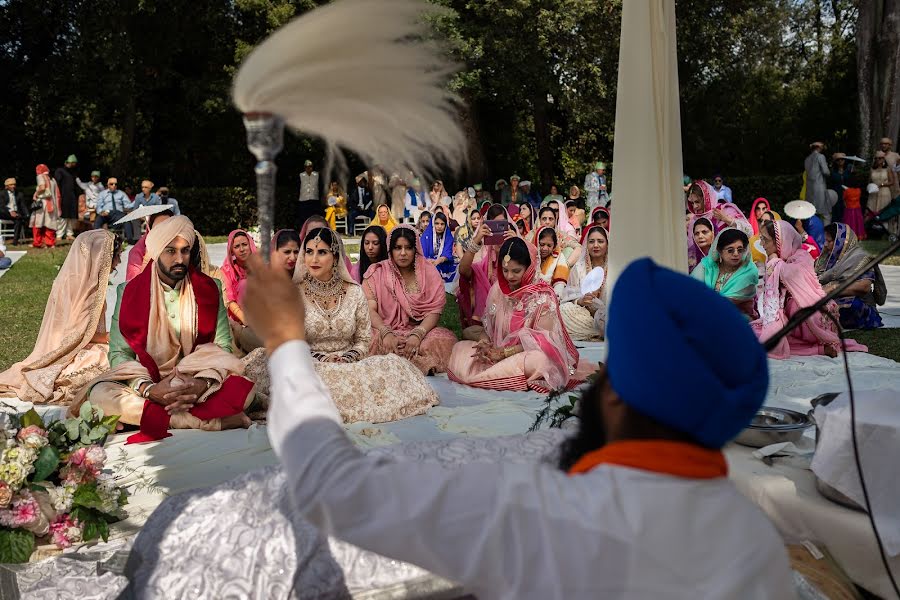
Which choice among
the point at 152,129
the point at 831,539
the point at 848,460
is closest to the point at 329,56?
the point at 848,460

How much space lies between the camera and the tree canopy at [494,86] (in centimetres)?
1800

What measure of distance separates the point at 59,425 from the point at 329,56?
89.3 inches

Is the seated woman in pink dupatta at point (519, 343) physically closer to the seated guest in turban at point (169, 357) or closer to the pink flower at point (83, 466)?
the seated guest in turban at point (169, 357)

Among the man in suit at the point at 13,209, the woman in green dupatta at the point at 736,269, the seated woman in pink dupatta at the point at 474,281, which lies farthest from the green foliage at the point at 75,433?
the man in suit at the point at 13,209

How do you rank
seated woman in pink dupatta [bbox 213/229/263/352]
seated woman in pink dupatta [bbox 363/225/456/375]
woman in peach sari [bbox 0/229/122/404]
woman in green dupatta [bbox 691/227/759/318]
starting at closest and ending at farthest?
woman in peach sari [bbox 0/229/122/404]
seated woman in pink dupatta [bbox 213/229/263/352]
seated woman in pink dupatta [bbox 363/225/456/375]
woman in green dupatta [bbox 691/227/759/318]

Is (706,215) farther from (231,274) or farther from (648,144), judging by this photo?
(648,144)

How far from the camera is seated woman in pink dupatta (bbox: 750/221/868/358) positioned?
6605 millimetres

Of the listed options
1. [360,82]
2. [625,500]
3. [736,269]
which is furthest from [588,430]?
[736,269]

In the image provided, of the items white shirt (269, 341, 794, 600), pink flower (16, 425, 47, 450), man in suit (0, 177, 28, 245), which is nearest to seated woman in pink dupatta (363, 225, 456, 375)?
pink flower (16, 425, 47, 450)

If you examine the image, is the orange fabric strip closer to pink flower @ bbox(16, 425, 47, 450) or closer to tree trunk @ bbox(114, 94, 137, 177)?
pink flower @ bbox(16, 425, 47, 450)

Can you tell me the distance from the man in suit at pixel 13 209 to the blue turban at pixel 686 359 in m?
17.3

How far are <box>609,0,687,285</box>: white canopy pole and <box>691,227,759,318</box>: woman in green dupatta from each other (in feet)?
10.6

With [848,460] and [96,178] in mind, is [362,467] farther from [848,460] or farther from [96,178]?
[96,178]

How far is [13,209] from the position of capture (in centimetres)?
1590
